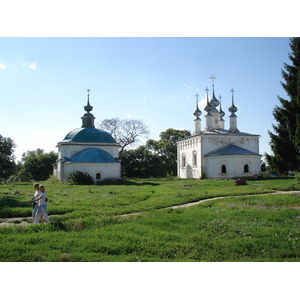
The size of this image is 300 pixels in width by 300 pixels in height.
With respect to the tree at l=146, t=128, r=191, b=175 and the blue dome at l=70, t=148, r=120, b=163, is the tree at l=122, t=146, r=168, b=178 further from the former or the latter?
the blue dome at l=70, t=148, r=120, b=163

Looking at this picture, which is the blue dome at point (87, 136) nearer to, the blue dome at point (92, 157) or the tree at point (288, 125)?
the blue dome at point (92, 157)

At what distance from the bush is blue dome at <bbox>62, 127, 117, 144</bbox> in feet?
27.6

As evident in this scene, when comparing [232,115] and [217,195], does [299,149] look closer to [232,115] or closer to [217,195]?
[217,195]

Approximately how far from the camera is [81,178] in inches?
Result: 1372

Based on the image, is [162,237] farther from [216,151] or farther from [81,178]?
[216,151]

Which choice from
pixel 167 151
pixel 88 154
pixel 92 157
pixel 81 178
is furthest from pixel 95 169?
pixel 167 151

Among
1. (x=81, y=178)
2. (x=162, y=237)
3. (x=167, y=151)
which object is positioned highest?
(x=167, y=151)

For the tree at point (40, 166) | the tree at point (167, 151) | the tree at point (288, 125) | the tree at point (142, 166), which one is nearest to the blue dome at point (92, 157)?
the tree at point (142, 166)

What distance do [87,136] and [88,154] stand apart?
17.2 feet

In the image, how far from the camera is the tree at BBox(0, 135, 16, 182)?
32.9 m

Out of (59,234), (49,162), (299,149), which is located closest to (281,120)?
(299,149)

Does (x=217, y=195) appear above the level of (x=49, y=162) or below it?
below

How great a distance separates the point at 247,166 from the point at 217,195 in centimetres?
2280

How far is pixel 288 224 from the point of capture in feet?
32.8
